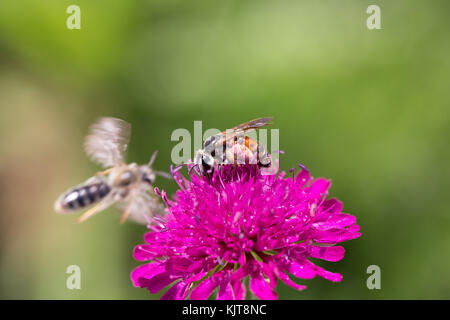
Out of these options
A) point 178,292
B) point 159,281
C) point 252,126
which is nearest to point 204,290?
point 178,292

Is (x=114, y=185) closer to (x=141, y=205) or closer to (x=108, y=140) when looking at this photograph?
(x=141, y=205)

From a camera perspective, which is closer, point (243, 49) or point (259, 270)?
point (259, 270)

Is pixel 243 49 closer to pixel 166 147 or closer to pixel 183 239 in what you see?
pixel 166 147

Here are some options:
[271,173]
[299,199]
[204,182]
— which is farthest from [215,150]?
[299,199]

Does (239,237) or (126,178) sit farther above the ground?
(126,178)

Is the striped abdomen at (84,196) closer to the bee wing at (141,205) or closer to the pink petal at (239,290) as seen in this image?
the bee wing at (141,205)

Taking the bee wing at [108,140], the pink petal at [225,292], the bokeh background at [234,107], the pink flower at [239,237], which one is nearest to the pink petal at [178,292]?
the pink flower at [239,237]

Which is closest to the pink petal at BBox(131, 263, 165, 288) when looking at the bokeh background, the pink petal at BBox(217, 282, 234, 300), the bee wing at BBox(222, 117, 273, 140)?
the pink petal at BBox(217, 282, 234, 300)
